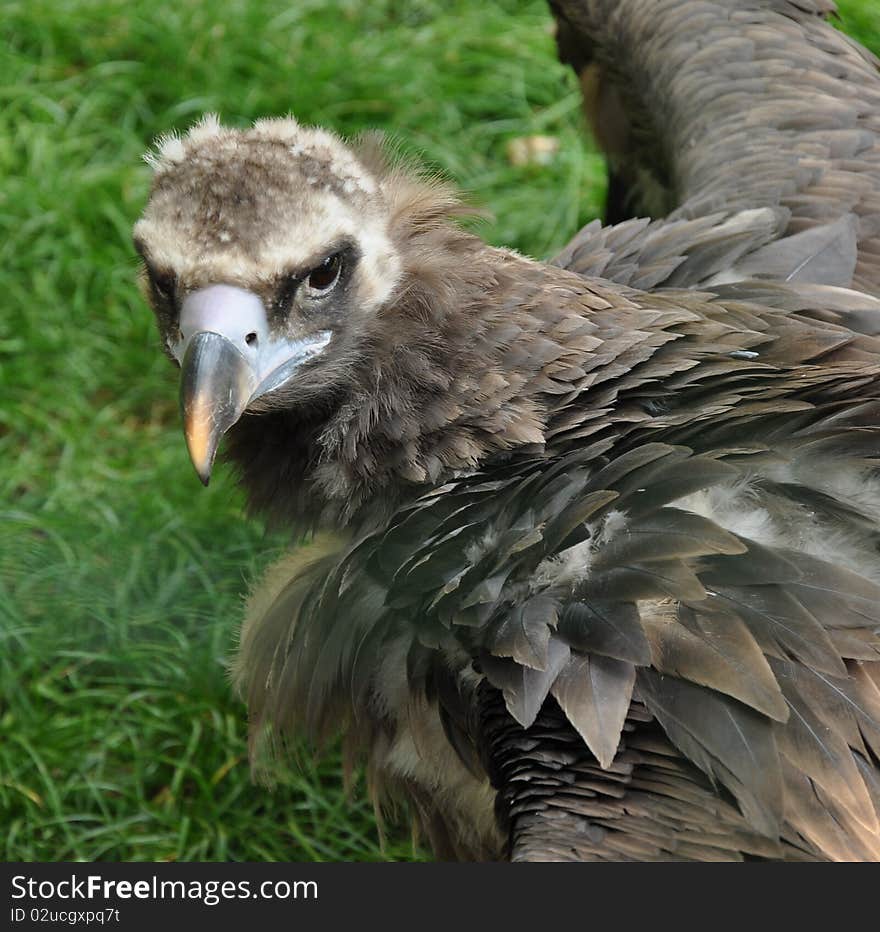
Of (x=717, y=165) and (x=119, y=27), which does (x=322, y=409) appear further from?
(x=119, y=27)

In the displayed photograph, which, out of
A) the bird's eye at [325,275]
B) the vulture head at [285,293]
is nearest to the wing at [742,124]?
the vulture head at [285,293]

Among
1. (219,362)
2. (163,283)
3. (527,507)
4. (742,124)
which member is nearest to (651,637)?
(527,507)

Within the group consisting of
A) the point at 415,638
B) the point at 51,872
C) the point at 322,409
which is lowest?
the point at 51,872

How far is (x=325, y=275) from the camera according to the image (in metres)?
2.78

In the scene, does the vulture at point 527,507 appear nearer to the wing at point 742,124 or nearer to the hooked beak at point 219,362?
the hooked beak at point 219,362

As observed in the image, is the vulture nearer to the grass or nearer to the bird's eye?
the bird's eye

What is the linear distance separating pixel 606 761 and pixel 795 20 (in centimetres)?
260

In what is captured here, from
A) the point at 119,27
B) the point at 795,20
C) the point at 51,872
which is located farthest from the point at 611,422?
the point at 119,27

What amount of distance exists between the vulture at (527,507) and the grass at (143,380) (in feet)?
2.95

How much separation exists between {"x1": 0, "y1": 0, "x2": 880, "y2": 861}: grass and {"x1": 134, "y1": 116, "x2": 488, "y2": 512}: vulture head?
43.7 inches

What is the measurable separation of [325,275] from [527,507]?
1.77ft

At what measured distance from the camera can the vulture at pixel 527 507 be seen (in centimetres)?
249

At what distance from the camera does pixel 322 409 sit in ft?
9.40

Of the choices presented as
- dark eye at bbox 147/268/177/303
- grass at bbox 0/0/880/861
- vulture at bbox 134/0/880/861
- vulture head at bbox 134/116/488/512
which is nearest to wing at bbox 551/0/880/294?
vulture at bbox 134/0/880/861
